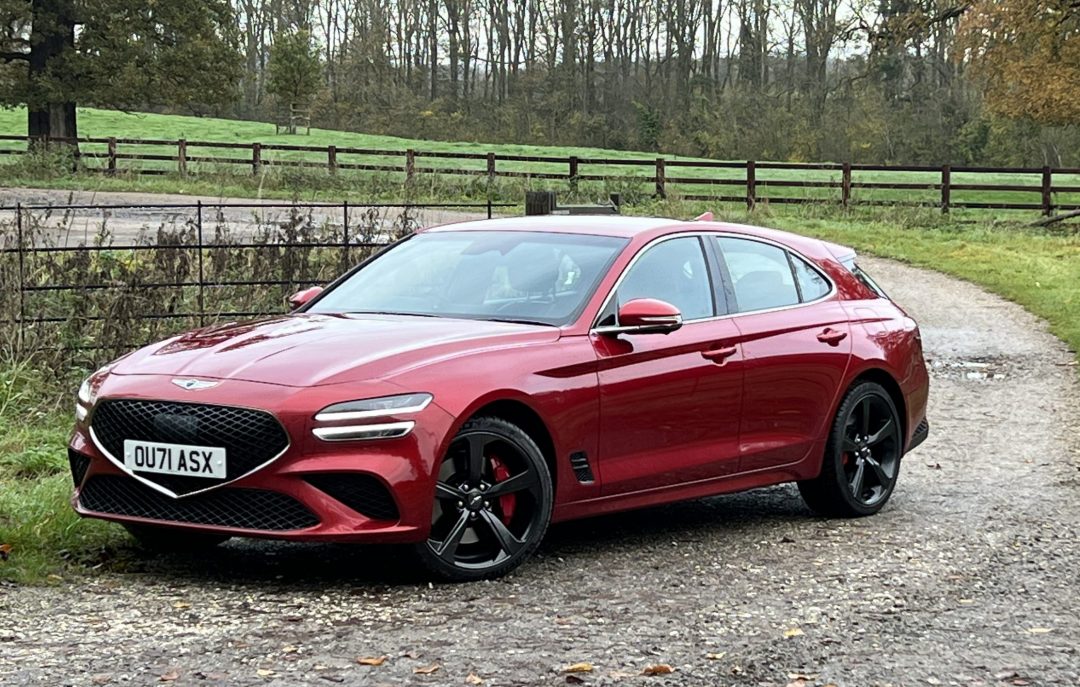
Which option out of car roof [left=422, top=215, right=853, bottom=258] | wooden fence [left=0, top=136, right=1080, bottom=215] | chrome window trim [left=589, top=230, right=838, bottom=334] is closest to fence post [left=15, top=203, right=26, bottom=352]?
car roof [left=422, top=215, right=853, bottom=258]

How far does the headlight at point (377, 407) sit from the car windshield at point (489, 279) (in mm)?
1005

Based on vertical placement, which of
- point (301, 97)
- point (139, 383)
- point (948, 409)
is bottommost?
point (948, 409)

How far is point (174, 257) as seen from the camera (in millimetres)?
14672

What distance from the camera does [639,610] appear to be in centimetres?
612

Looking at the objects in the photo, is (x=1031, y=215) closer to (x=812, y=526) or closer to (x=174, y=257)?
(x=174, y=257)

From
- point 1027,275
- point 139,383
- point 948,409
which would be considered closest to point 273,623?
point 139,383

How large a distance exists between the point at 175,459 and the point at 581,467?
171 centimetres

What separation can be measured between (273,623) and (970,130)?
6634 centimetres

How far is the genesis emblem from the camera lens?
6254 millimetres

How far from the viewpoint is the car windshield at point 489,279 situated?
23.9ft

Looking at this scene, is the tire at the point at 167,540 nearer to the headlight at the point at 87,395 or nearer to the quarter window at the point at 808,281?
the headlight at the point at 87,395

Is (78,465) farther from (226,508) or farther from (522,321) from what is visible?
(522,321)

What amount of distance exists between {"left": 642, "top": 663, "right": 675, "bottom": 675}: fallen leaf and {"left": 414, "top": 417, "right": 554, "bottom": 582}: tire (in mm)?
1326

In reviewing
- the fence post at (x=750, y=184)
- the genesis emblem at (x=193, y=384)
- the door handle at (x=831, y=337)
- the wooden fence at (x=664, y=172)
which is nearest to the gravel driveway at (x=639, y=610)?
the genesis emblem at (x=193, y=384)
